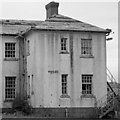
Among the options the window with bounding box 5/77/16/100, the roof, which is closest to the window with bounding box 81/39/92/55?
the roof

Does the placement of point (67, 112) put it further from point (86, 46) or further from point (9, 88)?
point (9, 88)

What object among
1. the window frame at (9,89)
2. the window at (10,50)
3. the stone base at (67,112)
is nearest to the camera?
the stone base at (67,112)

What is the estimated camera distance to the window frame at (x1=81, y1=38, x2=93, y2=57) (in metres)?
37.1

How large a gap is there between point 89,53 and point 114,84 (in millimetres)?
4902

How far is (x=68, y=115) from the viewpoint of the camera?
35.6 m

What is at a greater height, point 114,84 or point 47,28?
point 47,28

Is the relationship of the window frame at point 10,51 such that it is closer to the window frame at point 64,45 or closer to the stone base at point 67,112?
the window frame at point 64,45

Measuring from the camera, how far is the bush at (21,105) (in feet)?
119

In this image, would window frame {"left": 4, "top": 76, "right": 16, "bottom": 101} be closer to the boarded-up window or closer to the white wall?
the white wall

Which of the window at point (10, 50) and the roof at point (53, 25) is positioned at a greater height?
the roof at point (53, 25)

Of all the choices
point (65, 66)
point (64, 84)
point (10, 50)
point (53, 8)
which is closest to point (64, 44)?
point (65, 66)

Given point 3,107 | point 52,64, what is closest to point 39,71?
point 52,64

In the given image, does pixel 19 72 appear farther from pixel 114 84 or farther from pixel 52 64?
pixel 114 84

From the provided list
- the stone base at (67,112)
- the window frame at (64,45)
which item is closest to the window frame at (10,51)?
the window frame at (64,45)
